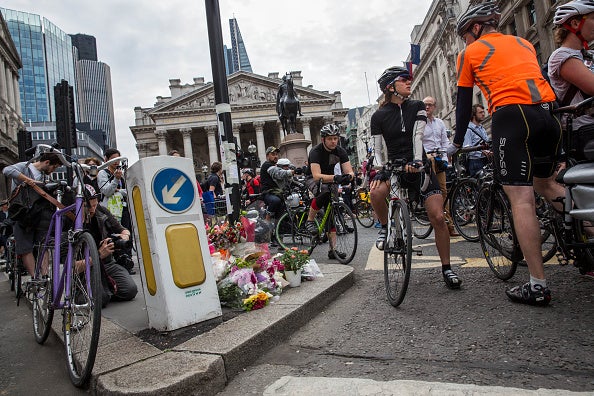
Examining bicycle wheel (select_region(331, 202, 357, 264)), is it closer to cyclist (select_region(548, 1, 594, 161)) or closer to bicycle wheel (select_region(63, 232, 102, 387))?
cyclist (select_region(548, 1, 594, 161))

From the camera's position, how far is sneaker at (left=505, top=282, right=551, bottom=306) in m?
2.65

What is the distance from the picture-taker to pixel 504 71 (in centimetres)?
283

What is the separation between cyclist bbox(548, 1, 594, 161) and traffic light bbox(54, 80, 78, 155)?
5.48 metres

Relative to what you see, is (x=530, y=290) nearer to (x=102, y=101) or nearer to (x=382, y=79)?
(x=382, y=79)

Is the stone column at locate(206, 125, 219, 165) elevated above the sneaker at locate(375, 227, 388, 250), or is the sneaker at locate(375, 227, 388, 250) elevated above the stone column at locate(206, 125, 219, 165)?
the stone column at locate(206, 125, 219, 165)

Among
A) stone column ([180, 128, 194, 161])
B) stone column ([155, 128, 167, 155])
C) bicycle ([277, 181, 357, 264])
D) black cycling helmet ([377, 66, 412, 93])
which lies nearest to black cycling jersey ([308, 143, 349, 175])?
bicycle ([277, 181, 357, 264])

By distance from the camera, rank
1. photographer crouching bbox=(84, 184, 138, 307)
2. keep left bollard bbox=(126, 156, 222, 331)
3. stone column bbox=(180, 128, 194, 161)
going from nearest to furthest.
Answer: keep left bollard bbox=(126, 156, 222, 331) → photographer crouching bbox=(84, 184, 138, 307) → stone column bbox=(180, 128, 194, 161)

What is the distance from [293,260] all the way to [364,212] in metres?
9.15

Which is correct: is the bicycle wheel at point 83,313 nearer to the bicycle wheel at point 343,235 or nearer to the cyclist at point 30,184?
the cyclist at point 30,184

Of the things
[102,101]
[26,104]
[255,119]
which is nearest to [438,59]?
[255,119]

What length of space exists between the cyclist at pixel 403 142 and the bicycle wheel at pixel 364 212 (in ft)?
22.1

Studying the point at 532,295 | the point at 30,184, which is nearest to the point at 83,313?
the point at 30,184

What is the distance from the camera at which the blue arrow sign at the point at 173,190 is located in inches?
113

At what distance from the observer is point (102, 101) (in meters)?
162
